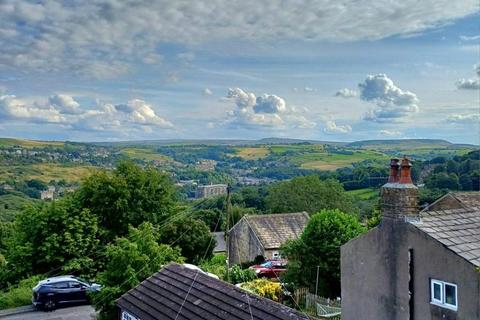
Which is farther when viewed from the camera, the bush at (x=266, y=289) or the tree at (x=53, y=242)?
the tree at (x=53, y=242)

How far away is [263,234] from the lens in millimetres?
46719

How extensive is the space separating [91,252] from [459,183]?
5914 centimetres

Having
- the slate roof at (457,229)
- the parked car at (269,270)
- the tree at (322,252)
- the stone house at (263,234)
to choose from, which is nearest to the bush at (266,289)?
the tree at (322,252)

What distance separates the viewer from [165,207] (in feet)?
139

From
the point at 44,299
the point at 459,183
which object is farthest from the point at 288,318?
the point at 459,183

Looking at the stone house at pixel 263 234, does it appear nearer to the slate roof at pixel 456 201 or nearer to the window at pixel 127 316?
the slate roof at pixel 456 201

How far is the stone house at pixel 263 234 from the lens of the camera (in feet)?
150

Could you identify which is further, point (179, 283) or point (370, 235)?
point (179, 283)

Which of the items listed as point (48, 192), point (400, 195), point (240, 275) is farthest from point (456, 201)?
point (48, 192)

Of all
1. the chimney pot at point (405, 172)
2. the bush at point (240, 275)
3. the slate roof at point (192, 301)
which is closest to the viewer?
the chimney pot at point (405, 172)

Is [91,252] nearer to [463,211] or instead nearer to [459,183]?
[463,211]

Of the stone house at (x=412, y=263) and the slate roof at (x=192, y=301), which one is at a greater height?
the stone house at (x=412, y=263)

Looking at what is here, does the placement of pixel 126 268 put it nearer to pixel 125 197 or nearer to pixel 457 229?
pixel 457 229

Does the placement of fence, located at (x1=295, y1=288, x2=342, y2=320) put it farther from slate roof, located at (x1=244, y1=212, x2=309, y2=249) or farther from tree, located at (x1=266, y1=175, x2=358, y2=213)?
tree, located at (x1=266, y1=175, x2=358, y2=213)
